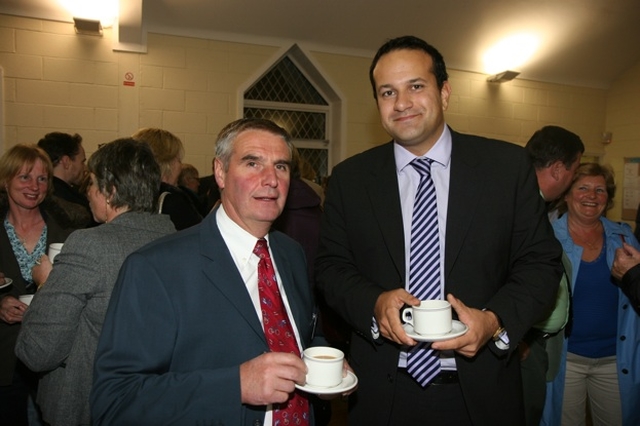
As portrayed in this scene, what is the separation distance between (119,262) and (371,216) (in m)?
A: 0.87

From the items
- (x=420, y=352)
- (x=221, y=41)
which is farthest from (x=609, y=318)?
(x=221, y=41)

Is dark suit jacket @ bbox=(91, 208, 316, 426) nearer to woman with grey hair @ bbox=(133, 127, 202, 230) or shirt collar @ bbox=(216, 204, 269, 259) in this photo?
shirt collar @ bbox=(216, 204, 269, 259)

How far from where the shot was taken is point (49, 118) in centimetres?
492

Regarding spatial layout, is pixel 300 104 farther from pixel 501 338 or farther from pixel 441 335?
pixel 441 335

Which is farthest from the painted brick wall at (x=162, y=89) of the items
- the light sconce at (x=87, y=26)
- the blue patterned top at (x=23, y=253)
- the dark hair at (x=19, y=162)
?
the blue patterned top at (x=23, y=253)

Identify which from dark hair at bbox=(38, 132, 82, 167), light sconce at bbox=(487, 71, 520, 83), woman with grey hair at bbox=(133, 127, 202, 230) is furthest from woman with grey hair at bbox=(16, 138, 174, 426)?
light sconce at bbox=(487, 71, 520, 83)

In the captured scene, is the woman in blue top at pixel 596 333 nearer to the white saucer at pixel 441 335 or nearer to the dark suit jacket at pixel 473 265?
the dark suit jacket at pixel 473 265

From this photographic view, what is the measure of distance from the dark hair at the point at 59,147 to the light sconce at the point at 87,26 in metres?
1.97

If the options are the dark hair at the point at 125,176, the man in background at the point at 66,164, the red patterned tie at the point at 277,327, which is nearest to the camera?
the red patterned tie at the point at 277,327

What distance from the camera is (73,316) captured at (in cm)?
165

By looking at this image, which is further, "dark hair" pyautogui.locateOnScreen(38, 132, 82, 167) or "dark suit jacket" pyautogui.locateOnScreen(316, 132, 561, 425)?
"dark hair" pyautogui.locateOnScreen(38, 132, 82, 167)

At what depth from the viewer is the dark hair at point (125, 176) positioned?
1867 millimetres

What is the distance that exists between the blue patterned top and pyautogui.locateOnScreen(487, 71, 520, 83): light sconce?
5.98 meters

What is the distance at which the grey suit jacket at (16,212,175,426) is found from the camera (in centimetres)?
163
